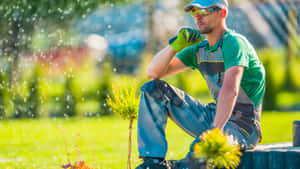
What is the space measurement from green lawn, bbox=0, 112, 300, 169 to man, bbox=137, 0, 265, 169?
875mm

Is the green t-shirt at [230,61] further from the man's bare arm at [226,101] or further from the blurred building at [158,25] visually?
the blurred building at [158,25]

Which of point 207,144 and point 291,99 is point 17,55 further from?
point 207,144

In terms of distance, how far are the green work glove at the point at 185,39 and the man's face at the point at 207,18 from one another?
196 mm

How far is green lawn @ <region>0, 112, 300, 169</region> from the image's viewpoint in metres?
4.71

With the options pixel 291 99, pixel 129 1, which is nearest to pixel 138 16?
pixel 129 1

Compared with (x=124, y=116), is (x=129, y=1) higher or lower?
higher

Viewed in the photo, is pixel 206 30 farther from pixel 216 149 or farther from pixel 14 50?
pixel 14 50

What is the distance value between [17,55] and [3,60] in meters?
0.66

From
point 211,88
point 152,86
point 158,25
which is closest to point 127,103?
point 152,86

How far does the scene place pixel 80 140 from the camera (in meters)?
7.05

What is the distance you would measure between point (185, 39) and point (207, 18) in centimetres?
30

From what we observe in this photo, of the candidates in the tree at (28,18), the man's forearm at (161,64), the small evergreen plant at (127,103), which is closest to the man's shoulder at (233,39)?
the man's forearm at (161,64)

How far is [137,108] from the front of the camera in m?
3.05

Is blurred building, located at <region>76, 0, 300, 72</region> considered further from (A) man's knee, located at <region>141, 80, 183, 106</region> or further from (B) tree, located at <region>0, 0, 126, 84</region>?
(A) man's knee, located at <region>141, 80, 183, 106</region>
